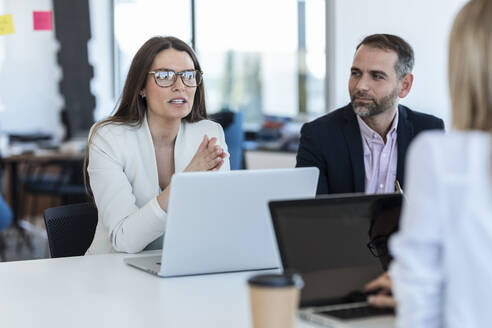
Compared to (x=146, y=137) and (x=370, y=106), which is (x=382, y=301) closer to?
(x=146, y=137)

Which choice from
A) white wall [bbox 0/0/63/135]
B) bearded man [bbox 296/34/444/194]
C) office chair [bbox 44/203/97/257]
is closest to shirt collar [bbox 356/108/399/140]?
bearded man [bbox 296/34/444/194]

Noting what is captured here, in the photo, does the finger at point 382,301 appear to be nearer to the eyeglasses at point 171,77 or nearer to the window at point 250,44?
the eyeglasses at point 171,77

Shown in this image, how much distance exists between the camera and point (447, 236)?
1078 millimetres

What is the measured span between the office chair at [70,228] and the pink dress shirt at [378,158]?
3.45 feet

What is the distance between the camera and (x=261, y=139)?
7.25 meters

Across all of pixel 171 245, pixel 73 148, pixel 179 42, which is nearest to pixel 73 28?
pixel 73 148

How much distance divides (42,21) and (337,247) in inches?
153

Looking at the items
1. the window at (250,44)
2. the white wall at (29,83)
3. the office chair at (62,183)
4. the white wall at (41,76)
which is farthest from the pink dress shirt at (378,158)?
the white wall at (29,83)

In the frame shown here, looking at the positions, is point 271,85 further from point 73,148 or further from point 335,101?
point 335,101

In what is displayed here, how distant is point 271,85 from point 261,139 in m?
0.59

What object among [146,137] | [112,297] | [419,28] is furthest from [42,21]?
[112,297]

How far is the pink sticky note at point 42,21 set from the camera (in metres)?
4.87

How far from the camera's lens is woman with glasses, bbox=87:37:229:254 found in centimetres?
236

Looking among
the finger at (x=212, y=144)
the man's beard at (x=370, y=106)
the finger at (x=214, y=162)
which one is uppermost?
the man's beard at (x=370, y=106)
